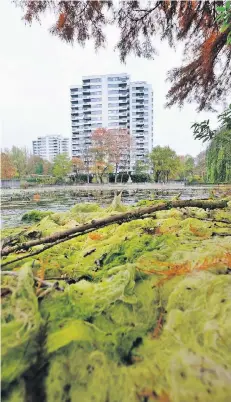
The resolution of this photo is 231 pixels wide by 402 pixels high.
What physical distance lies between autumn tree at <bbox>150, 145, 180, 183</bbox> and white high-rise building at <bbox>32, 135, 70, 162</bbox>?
0.89m

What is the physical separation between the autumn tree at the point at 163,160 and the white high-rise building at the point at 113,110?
0.31ft

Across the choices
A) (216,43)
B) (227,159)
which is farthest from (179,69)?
(227,159)

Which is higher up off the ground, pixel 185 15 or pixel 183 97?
pixel 185 15

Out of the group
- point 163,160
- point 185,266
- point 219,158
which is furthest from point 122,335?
point 163,160

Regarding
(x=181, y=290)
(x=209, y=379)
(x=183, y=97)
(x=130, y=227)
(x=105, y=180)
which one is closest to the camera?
(x=209, y=379)

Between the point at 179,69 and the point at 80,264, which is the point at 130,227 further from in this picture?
the point at 179,69

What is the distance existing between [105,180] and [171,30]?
1.28 m

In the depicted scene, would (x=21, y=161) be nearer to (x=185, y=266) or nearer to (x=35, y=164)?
(x=35, y=164)

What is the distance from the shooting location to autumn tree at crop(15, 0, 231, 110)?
44.7 inches

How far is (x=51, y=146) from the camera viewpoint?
201 centimetres

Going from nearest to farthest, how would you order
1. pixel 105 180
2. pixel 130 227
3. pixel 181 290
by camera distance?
pixel 181 290 → pixel 130 227 → pixel 105 180

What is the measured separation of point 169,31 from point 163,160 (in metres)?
1.09

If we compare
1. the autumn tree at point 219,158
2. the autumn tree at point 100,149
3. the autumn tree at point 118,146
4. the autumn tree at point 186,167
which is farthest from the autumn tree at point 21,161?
the autumn tree at point 186,167

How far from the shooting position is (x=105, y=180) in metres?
2.13
